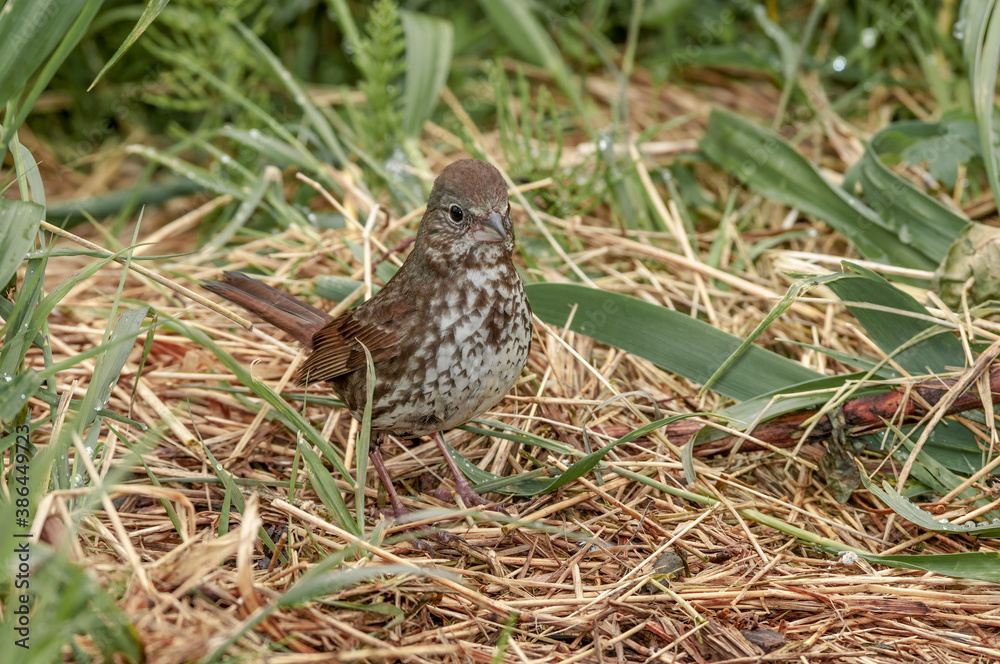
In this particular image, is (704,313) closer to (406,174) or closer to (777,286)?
(777,286)

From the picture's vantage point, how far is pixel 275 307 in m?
3.18

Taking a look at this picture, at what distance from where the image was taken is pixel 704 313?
3516 mm

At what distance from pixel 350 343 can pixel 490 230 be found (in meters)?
0.60

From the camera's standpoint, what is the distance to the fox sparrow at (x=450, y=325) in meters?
2.68

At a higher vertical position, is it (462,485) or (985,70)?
(985,70)

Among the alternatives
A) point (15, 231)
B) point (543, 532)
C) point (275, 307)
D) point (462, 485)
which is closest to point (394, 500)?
point (462, 485)

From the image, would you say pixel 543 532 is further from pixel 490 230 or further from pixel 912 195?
pixel 912 195

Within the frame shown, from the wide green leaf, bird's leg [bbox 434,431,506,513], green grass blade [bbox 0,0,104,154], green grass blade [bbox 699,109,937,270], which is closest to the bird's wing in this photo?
bird's leg [bbox 434,431,506,513]

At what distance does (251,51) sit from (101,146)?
40.5 inches

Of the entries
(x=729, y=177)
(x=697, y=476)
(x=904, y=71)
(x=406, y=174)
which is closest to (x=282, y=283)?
(x=406, y=174)
